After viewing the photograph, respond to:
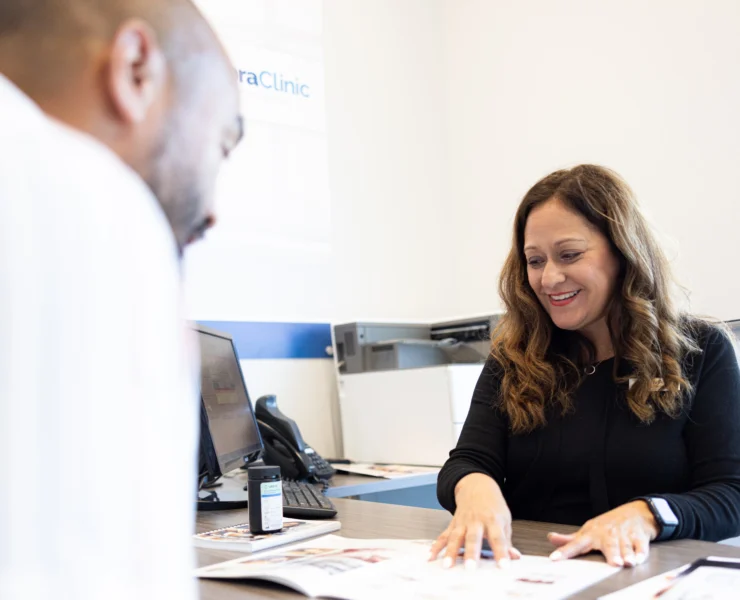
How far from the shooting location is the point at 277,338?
2797 mm

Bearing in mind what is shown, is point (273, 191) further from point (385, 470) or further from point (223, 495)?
point (223, 495)

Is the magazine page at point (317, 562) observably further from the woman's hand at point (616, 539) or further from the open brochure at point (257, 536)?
the woman's hand at point (616, 539)

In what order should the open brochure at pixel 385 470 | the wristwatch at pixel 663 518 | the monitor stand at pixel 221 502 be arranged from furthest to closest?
the open brochure at pixel 385 470 → the monitor stand at pixel 221 502 → the wristwatch at pixel 663 518

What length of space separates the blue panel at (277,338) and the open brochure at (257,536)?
4.31 feet

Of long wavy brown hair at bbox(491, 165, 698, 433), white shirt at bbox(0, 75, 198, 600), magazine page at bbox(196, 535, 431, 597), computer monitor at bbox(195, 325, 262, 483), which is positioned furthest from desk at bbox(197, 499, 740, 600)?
white shirt at bbox(0, 75, 198, 600)

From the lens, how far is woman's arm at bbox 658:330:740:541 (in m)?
1.24

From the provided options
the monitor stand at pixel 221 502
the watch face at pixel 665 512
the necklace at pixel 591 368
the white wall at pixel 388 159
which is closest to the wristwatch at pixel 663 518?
the watch face at pixel 665 512

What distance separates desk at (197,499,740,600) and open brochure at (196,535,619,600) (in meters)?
0.02

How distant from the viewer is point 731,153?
8.55 feet

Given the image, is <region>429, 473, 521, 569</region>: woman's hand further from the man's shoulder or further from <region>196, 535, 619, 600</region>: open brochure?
the man's shoulder

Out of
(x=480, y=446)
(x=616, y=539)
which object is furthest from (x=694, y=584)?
(x=480, y=446)

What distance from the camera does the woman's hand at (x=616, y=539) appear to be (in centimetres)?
100

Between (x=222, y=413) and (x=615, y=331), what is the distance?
933mm

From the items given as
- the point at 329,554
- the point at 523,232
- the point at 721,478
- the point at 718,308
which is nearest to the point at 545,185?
the point at 523,232
